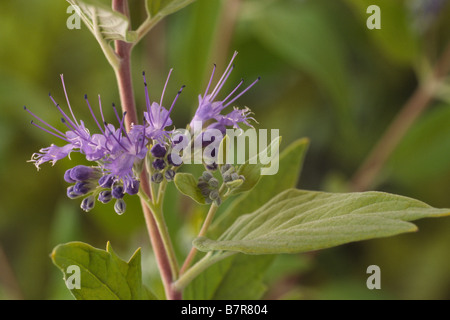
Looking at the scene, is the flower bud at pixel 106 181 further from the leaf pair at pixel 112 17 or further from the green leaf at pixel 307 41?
the green leaf at pixel 307 41

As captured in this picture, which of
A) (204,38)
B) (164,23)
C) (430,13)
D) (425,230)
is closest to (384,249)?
(425,230)

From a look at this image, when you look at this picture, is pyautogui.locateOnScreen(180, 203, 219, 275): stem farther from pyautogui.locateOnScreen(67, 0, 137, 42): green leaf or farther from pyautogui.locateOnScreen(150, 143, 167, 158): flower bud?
pyautogui.locateOnScreen(67, 0, 137, 42): green leaf

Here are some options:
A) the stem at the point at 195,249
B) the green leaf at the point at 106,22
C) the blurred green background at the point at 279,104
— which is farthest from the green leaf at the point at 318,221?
the blurred green background at the point at 279,104

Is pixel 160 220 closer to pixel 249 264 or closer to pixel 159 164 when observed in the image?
pixel 159 164

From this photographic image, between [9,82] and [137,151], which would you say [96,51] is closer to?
[9,82]

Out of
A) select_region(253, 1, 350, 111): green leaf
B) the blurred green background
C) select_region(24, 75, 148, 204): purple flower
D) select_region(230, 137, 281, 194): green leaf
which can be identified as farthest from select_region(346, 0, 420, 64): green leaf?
select_region(24, 75, 148, 204): purple flower

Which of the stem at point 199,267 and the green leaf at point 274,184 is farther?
the green leaf at point 274,184
